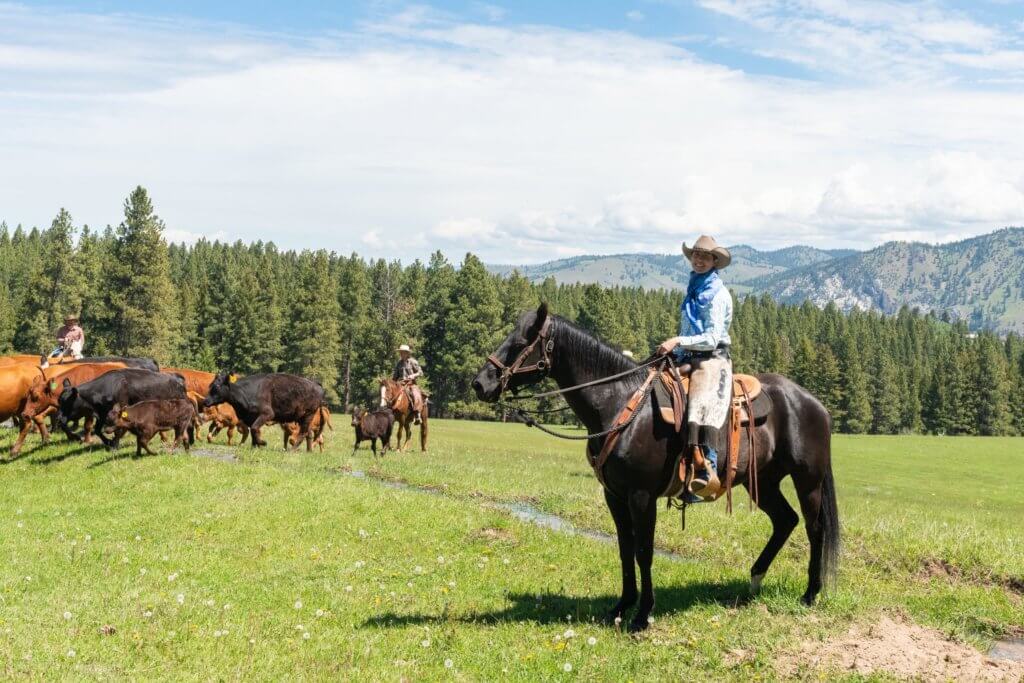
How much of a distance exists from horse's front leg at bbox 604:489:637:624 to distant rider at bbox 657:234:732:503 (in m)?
0.86

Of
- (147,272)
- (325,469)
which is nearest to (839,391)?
(147,272)

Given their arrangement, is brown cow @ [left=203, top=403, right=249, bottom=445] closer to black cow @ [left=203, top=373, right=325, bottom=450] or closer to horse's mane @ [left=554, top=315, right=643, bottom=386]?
black cow @ [left=203, top=373, right=325, bottom=450]

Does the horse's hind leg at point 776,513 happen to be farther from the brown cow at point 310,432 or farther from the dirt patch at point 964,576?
the brown cow at point 310,432

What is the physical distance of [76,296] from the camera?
74.6 m

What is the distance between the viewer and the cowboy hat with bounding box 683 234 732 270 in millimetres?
9539

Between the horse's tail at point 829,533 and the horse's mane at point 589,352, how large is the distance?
3177 millimetres

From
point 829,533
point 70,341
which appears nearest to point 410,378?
point 70,341

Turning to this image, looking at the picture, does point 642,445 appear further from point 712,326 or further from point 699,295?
point 699,295

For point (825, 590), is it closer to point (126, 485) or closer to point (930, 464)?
point (126, 485)

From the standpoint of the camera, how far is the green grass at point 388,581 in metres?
8.02

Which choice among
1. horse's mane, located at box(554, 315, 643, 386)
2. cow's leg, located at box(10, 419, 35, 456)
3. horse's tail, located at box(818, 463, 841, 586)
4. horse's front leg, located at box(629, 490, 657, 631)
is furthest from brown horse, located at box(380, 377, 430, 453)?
horse's front leg, located at box(629, 490, 657, 631)

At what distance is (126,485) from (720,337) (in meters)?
14.2

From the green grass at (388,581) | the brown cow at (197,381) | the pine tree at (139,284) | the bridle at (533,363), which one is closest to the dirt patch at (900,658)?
the green grass at (388,581)

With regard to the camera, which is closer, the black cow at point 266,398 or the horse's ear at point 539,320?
the horse's ear at point 539,320
